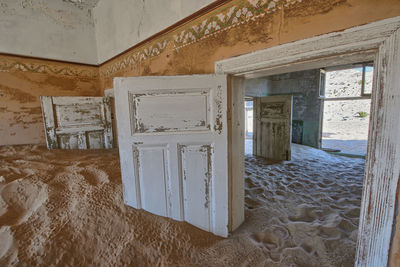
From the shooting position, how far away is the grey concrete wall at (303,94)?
5469 mm

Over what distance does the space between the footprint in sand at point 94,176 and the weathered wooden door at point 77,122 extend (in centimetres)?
130

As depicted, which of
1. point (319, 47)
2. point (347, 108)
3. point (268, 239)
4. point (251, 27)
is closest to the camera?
point (319, 47)

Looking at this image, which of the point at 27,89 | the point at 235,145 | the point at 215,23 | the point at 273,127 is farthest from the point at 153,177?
the point at 273,127

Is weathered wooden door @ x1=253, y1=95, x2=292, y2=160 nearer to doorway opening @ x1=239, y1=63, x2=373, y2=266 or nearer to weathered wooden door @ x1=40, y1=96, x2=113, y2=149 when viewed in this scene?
doorway opening @ x1=239, y1=63, x2=373, y2=266

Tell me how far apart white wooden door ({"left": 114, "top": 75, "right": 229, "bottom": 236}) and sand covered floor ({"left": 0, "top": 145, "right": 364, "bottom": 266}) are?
6.9 inches

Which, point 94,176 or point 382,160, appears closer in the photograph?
point 382,160

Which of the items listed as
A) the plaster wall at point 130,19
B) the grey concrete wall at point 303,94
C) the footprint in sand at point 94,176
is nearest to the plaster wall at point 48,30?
the plaster wall at point 130,19

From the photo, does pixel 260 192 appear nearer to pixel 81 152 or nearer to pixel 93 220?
pixel 93 220

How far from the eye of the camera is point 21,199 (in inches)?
60.2

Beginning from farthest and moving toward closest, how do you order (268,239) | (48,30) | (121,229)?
1. (48,30)
2. (268,239)
3. (121,229)

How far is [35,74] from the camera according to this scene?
10.3ft

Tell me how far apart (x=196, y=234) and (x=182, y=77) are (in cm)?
142

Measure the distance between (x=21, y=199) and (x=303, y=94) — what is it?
22.9 ft

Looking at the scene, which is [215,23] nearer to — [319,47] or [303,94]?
[319,47]
